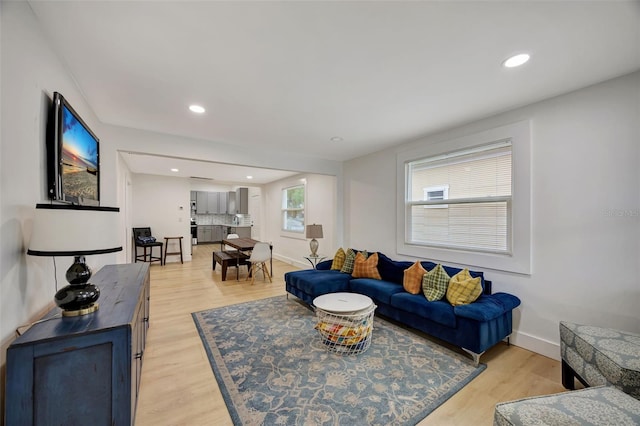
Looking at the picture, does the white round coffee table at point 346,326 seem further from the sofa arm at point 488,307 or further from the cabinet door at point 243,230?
the cabinet door at point 243,230

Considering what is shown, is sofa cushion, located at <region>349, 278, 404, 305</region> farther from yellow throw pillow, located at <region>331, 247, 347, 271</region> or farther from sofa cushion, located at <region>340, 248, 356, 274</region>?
yellow throw pillow, located at <region>331, 247, 347, 271</region>

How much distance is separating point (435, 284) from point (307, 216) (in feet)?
12.7

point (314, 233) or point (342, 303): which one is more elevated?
point (314, 233)

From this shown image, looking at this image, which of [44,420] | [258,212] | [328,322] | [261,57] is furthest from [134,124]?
[258,212]

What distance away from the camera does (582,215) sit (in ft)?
7.31

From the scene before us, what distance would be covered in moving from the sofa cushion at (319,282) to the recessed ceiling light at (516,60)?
295 centimetres

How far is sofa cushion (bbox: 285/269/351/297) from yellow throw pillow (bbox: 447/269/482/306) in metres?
1.46

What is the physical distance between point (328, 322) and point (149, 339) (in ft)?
6.46

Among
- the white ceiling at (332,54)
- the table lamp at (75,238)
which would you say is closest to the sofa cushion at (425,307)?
the white ceiling at (332,54)

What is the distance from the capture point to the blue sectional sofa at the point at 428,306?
2275 mm

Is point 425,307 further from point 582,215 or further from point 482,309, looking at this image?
point 582,215

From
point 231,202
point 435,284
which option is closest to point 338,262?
point 435,284

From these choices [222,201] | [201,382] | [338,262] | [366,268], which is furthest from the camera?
[222,201]

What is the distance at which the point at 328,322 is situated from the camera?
2.53 meters
